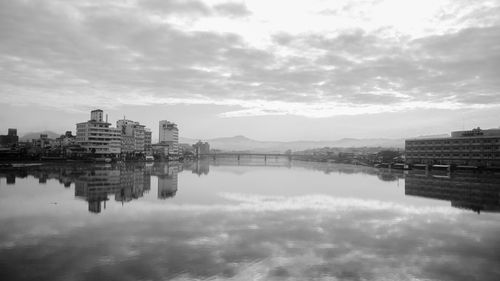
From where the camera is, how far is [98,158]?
75062mm

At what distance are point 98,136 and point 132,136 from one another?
54.9 ft

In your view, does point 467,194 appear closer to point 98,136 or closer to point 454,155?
point 454,155

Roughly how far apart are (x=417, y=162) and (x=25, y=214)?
234 feet

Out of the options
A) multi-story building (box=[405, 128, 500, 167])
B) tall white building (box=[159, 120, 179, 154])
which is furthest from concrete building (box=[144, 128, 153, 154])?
multi-story building (box=[405, 128, 500, 167])

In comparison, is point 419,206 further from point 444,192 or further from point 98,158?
point 98,158

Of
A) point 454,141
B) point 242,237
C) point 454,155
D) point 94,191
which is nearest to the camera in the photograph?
point 242,237

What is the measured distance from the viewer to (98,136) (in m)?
77.3

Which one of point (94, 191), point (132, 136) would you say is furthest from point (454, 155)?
point (132, 136)

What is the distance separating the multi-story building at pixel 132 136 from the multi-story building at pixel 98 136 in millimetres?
8391

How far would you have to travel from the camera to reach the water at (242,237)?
11711mm

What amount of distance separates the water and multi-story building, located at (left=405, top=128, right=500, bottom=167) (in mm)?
38478

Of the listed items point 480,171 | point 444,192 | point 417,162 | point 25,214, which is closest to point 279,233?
point 25,214

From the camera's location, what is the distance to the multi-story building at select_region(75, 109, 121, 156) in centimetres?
7650

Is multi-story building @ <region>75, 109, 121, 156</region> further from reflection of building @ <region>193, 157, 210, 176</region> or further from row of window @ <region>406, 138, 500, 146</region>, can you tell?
row of window @ <region>406, 138, 500, 146</region>
